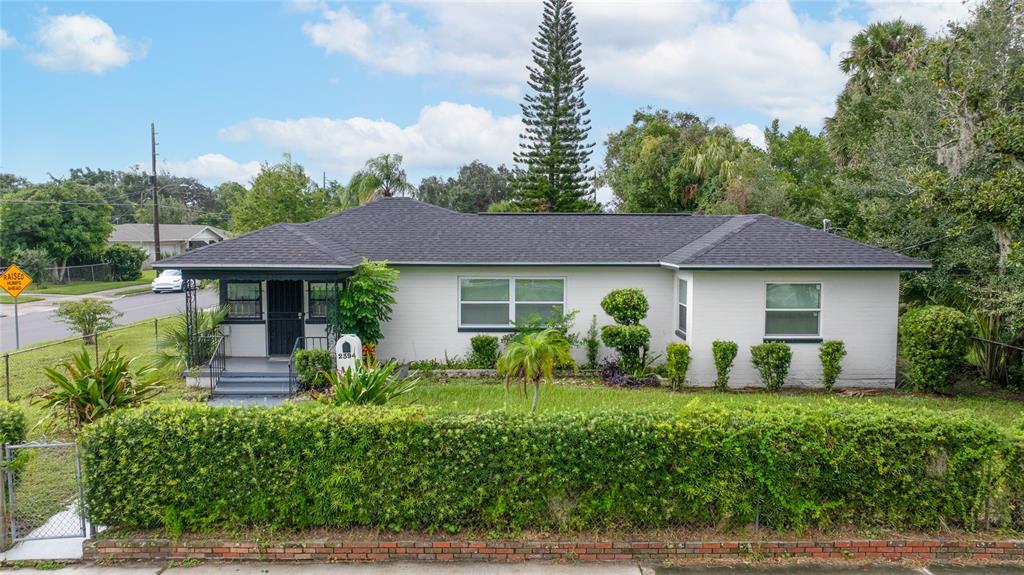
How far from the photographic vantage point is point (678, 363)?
1352cm

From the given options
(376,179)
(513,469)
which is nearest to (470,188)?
(376,179)

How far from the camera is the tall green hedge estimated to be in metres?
6.38

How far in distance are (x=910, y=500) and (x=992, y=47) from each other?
13.5m

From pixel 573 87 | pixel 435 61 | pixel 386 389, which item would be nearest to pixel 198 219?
pixel 573 87

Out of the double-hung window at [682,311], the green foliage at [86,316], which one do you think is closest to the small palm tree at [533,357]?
the double-hung window at [682,311]

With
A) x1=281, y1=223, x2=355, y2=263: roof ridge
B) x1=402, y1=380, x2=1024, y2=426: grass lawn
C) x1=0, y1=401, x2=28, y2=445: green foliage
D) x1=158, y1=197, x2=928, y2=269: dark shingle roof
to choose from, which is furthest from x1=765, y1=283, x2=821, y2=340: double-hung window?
x1=0, y1=401, x2=28, y2=445: green foliage

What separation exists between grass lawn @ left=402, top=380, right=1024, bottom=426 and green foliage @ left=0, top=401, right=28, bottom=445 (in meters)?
5.89

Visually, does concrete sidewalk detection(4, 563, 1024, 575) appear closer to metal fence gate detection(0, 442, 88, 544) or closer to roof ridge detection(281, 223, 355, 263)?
metal fence gate detection(0, 442, 88, 544)

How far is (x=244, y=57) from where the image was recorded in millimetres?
18047

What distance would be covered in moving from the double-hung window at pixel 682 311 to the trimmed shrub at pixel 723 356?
114 cm

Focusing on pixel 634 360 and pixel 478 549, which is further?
pixel 634 360

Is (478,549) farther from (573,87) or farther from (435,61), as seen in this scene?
(573,87)

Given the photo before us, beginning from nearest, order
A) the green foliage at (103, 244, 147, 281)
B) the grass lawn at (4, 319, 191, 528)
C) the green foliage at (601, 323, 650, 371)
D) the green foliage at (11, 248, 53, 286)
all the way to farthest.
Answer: the grass lawn at (4, 319, 191, 528) < the green foliage at (601, 323, 650, 371) < the green foliage at (11, 248, 53, 286) < the green foliage at (103, 244, 147, 281)

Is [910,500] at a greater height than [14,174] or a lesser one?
lesser
